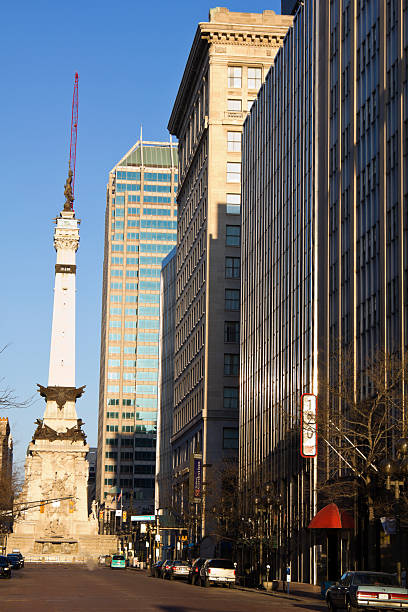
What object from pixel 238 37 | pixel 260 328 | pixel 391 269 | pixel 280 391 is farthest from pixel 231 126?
pixel 391 269

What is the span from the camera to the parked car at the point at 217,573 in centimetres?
6003

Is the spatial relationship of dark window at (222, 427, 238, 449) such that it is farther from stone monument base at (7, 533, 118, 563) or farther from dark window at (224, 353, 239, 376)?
stone monument base at (7, 533, 118, 563)

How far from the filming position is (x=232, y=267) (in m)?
111

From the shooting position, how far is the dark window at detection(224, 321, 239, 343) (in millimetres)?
110375

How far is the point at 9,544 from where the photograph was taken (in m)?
117

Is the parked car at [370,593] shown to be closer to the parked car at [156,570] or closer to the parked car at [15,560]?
the parked car at [156,570]

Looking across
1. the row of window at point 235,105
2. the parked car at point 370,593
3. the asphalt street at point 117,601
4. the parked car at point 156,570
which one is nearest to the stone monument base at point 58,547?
the parked car at point 156,570

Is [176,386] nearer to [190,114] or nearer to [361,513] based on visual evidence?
[190,114]

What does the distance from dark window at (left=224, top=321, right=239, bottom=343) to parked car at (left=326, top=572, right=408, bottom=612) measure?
75675 millimetres

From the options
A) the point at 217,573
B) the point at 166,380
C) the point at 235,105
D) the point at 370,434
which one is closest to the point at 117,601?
the point at 370,434

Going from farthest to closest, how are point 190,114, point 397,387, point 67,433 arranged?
point 190,114 < point 67,433 < point 397,387

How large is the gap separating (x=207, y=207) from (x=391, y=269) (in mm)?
63136

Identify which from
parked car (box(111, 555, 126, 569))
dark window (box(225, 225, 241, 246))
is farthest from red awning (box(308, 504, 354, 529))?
dark window (box(225, 225, 241, 246))

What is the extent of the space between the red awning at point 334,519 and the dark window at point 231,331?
55596 mm
